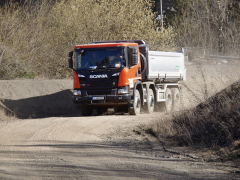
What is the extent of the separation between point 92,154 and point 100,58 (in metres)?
6.37

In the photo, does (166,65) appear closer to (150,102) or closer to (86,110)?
(150,102)

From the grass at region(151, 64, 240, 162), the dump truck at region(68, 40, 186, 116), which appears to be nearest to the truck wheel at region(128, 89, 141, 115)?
the dump truck at region(68, 40, 186, 116)

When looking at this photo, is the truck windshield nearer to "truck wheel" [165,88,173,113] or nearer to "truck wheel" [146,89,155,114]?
"truck wheel" [146,89,155,114]

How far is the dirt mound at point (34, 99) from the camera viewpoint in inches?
664

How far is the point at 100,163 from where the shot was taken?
6.98 meters

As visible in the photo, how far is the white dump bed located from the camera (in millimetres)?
15914

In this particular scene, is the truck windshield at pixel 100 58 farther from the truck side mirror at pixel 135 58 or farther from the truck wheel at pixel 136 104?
the truck wheel at pixel 136 104

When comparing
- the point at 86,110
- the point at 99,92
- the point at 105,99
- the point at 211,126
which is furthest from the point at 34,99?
the point at 211,126

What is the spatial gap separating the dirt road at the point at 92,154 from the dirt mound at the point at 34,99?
5.15 m

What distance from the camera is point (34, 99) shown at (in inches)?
713

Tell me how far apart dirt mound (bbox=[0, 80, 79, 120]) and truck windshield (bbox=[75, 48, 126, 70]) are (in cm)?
408

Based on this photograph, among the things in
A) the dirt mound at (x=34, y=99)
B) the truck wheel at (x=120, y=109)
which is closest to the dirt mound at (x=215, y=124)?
the truck wheel at (x=120, y=109)

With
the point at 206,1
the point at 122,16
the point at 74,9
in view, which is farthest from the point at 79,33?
the point at 206,1

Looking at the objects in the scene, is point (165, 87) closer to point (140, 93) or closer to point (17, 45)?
point (140, 93)
